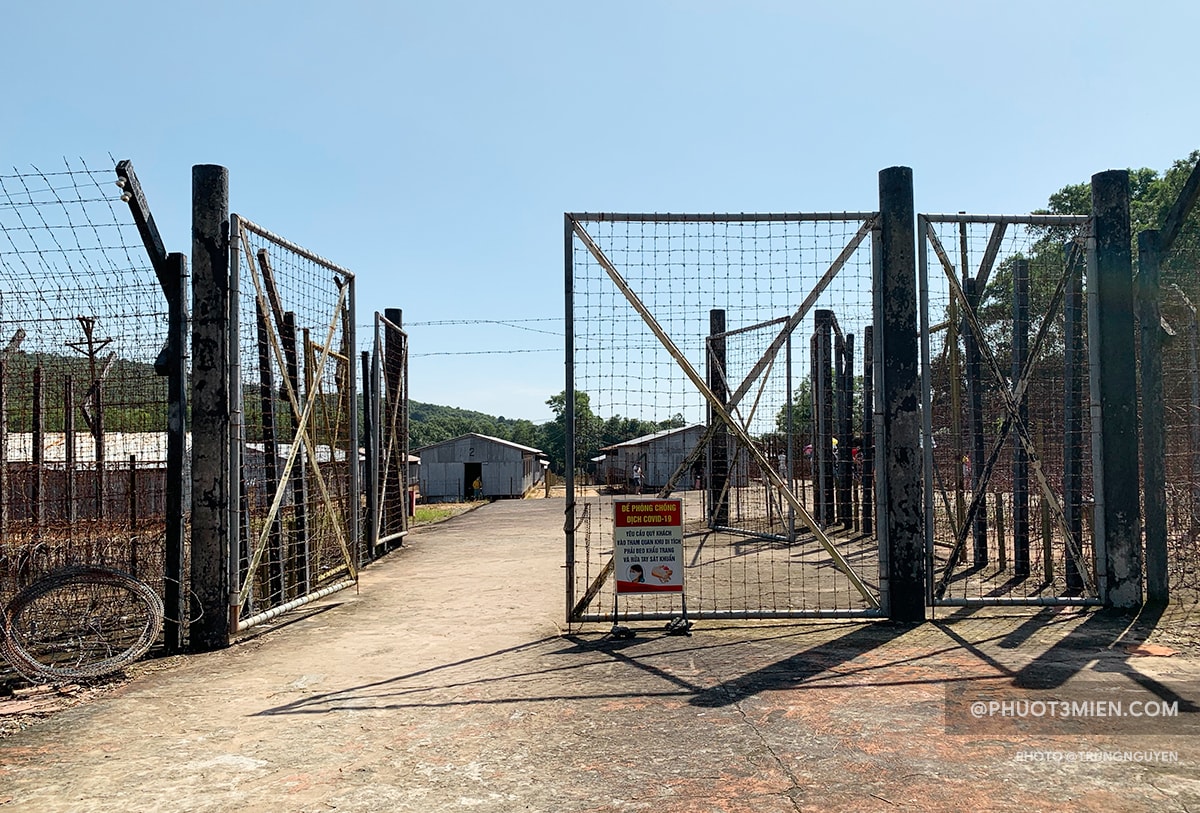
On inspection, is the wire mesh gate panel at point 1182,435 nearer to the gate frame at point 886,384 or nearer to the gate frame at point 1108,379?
the gate frame at point 1108,379

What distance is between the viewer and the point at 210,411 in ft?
23.9

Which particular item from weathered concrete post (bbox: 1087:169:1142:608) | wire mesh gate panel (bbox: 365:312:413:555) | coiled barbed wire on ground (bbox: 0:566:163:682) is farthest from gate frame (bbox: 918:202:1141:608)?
wire mesh gate panel (bbox: 365:312:413:555)

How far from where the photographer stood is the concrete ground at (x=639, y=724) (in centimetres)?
395

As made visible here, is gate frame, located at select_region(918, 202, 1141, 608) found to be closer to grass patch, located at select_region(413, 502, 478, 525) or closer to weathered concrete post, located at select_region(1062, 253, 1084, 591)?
weathered concrete post, located at select_region(1062, 253, 1084, 591)

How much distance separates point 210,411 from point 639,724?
4.58m

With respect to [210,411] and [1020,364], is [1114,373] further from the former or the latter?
[210,411]

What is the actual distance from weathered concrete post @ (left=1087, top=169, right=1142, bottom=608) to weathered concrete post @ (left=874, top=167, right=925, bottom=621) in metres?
1.87

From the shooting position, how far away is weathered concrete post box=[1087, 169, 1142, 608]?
25.6 ft

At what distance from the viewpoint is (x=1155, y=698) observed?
514cm

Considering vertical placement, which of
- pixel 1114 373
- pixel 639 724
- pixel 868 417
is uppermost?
pixel 1114 373

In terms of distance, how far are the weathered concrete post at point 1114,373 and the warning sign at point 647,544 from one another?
397cm

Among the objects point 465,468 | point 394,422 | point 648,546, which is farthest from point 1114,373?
point 465,468

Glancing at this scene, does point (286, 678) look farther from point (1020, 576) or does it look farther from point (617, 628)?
point (1020, 576)

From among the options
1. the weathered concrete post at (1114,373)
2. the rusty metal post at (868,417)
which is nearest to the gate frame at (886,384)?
the weathered concrete post at (1114,373)
